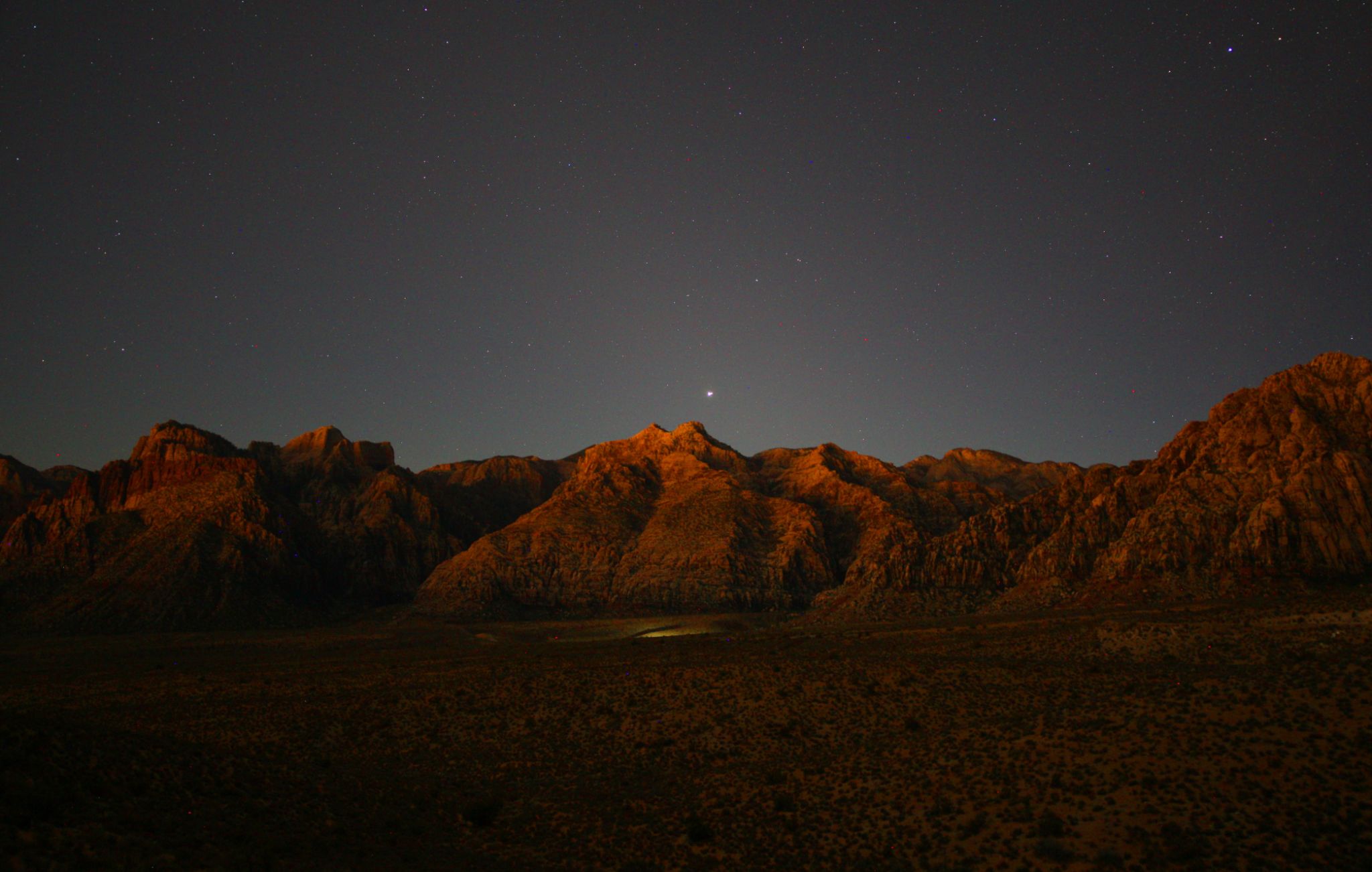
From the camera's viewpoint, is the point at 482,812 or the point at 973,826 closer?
the point at 973,826

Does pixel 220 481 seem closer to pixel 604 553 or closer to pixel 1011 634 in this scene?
pixel 604 553

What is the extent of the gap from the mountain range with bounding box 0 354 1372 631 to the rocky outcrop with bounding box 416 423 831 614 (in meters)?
0.59

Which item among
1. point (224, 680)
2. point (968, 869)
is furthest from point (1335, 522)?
point (224, 680)

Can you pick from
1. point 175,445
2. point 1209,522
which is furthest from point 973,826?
point 175,445

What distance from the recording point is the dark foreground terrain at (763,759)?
2061 cm

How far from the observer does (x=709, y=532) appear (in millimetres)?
145000

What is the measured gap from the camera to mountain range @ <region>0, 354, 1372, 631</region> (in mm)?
71500

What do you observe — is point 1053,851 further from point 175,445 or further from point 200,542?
point 175,445

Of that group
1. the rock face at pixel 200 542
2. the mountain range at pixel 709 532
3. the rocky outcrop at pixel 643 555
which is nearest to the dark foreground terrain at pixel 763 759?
the mountain range at pixel 709 532

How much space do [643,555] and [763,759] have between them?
11090 cm

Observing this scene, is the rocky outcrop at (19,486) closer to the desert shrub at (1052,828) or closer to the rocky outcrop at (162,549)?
the rocky outcrop at (162,549)

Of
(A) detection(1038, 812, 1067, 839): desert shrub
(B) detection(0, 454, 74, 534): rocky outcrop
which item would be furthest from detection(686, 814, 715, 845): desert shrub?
(B) detection(0, 454, 74, 534): rocky outcrop

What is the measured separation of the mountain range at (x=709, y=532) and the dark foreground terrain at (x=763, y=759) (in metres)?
25.2

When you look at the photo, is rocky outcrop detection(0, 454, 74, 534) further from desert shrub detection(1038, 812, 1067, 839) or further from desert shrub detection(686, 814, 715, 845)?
desert shrub detection(1038, 812, 1067, 839)
